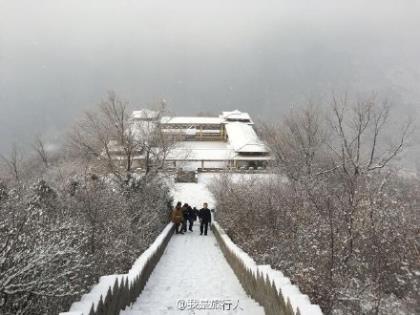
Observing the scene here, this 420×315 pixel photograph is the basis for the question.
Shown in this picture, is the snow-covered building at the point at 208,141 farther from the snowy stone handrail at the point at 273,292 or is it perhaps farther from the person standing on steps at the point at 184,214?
the snowy stone handrail at the point at 273,292

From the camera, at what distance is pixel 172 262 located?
1223 cm

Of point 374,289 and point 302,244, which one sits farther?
point 302,244

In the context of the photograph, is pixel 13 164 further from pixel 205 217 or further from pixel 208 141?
pixel 208 141

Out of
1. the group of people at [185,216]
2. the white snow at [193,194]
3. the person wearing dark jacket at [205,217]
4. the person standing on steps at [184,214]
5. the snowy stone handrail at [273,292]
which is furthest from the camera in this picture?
the white snow at [193,194]

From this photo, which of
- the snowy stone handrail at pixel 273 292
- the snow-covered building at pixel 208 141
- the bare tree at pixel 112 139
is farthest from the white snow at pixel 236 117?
the snowy stone handrail at pixel 273 292

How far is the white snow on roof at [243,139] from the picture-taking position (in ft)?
161

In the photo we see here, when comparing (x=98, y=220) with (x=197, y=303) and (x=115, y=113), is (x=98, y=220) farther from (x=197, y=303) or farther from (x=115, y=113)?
(x=115, y=113)

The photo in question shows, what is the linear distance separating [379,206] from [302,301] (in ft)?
11.7

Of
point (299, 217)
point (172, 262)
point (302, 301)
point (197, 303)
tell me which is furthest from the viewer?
point (172, 262)

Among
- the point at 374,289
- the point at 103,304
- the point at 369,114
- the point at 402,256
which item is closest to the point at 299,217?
the point at 402,256

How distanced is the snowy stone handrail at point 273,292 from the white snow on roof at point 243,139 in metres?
36.6

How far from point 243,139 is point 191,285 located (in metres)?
45.2
